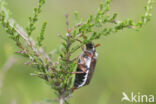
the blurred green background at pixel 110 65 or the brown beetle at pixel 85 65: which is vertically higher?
the brown beetle at pixel 85 65

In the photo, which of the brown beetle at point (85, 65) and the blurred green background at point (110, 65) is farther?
the blurred green background at point (110, 65)

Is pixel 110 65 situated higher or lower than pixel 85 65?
lower

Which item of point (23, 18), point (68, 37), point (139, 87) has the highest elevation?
point (68, 37)

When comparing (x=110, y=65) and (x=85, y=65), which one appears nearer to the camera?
(x=85, y=65)

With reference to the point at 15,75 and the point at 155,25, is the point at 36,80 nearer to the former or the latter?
the point at 15,75

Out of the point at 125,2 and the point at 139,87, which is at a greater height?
the point at 125,2

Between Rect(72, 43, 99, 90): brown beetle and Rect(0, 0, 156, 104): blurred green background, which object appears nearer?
Rect(72, 43, 99, 90): brown beetle

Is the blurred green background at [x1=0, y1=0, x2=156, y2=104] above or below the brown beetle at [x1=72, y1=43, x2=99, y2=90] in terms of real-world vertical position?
below

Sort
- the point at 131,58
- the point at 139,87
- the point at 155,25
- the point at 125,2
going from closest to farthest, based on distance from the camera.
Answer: the point at 139,87, the point at 131,58, the point at 155,25, the point at 125,2

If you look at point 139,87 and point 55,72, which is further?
point 139,87

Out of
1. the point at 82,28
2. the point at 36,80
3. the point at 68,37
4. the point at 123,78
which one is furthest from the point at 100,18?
the point at 123,78

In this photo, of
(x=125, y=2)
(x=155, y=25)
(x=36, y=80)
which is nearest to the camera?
(x=36, y=80)
